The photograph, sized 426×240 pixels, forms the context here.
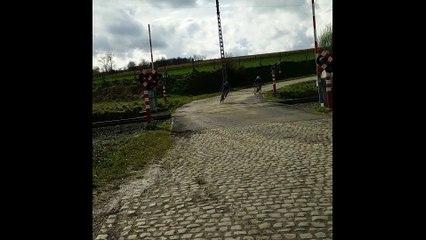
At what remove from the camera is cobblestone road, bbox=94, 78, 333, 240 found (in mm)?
3295

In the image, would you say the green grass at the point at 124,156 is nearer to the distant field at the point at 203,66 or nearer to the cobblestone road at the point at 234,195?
the cobblestone road at the point at 234,195

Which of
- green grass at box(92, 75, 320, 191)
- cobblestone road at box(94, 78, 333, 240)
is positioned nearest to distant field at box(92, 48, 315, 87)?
green grass at box(92, 75, 320, 191)

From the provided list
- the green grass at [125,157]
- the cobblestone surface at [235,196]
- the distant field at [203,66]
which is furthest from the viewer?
the distant field at [203,66]

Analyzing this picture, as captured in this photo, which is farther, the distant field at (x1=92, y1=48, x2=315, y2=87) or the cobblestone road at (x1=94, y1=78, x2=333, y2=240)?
the distant field at (x1=92, y1=48, x2=315, y2=87)

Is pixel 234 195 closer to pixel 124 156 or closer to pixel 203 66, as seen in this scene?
pixel 124 156

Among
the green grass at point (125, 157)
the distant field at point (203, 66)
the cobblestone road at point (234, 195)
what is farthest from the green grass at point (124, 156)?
the distant field at point (203, 66)

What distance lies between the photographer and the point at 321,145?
22.5 ft

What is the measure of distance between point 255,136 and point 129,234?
5.43 metres

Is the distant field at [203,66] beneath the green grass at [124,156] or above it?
above

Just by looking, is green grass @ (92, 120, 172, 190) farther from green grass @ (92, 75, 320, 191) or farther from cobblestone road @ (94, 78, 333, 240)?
cobblestone road @ (94, 78, 333, 240)

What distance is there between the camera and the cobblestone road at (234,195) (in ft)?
10.8
